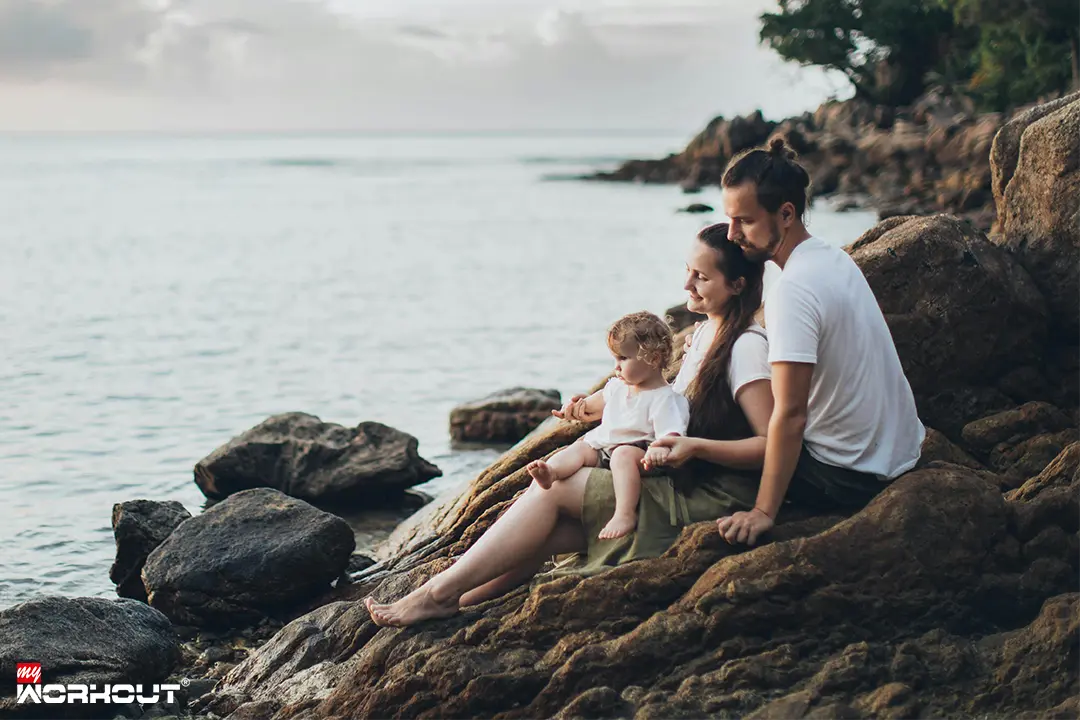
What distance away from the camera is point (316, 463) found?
12156 millimetres

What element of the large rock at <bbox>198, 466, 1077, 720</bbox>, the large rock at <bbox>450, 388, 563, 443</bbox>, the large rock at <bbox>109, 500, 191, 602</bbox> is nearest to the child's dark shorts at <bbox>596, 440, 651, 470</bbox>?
the large rock at <bbox>198, 466, 1077, 720</bbox>

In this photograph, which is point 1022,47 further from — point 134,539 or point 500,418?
point 134,539

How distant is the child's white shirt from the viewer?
5938 mm

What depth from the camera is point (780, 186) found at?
570 centimetres

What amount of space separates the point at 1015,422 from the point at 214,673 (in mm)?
4957

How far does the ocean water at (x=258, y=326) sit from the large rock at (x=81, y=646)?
2969mm

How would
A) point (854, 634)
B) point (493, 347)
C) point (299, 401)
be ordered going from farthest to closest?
point (493, 347)
point (299, 401)
point (854, 634)

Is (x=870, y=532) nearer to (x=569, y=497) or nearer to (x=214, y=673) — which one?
(x=569, y=497)

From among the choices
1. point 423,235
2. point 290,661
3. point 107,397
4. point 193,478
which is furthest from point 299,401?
point 423,235

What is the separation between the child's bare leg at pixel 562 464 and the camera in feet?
19.0

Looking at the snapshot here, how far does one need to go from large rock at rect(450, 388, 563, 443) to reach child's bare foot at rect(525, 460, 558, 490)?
9176mm

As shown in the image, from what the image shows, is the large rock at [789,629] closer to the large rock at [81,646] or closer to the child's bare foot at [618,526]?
the child's bare foot at [618,526]

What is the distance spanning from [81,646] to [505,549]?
2777 millimetres

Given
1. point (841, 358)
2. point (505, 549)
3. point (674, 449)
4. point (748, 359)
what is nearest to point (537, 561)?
point (505, 549)
